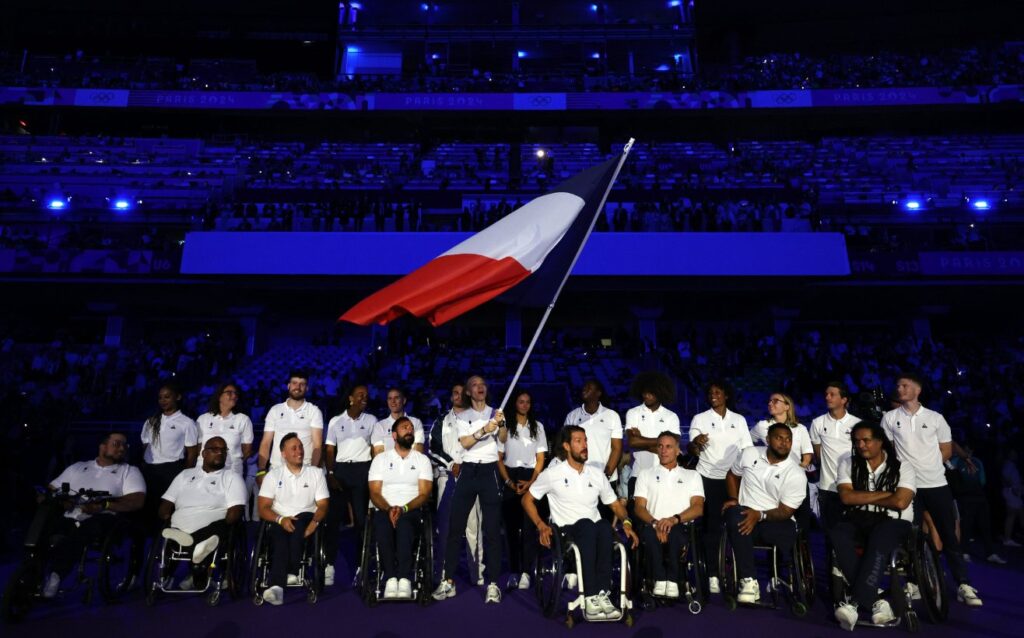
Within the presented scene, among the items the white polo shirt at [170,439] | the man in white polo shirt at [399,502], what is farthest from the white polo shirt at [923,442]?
the white polo shirt at [170,439]

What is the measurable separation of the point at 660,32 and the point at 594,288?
1638 cm

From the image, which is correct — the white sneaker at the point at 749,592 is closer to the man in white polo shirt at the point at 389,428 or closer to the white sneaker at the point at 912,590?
the white sneaker at the point at 912,590

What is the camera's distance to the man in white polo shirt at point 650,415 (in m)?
5.23

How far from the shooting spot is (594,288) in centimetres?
1798

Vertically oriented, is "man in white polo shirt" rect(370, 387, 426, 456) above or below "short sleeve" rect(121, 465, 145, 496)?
above

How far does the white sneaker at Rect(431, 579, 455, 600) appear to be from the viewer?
4742 millimetres

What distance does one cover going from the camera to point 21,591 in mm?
4293

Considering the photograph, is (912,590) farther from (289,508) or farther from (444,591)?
(289,508)

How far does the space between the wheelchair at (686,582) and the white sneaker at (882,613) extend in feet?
3.38

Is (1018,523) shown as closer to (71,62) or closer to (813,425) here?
(813,425)

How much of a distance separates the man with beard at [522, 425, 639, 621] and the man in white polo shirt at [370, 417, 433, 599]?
83cm

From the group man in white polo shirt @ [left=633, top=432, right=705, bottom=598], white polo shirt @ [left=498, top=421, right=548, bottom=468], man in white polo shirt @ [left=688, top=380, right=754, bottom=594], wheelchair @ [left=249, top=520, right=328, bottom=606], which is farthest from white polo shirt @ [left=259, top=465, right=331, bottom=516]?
man in white polo shirt @ [left=688, top=380, right=754, bottom=594]

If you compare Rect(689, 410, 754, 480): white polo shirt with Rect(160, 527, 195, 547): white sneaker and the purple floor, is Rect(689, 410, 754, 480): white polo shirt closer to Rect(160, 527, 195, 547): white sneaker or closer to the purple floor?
the purple floor

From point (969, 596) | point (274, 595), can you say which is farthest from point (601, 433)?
point (969, 596)
